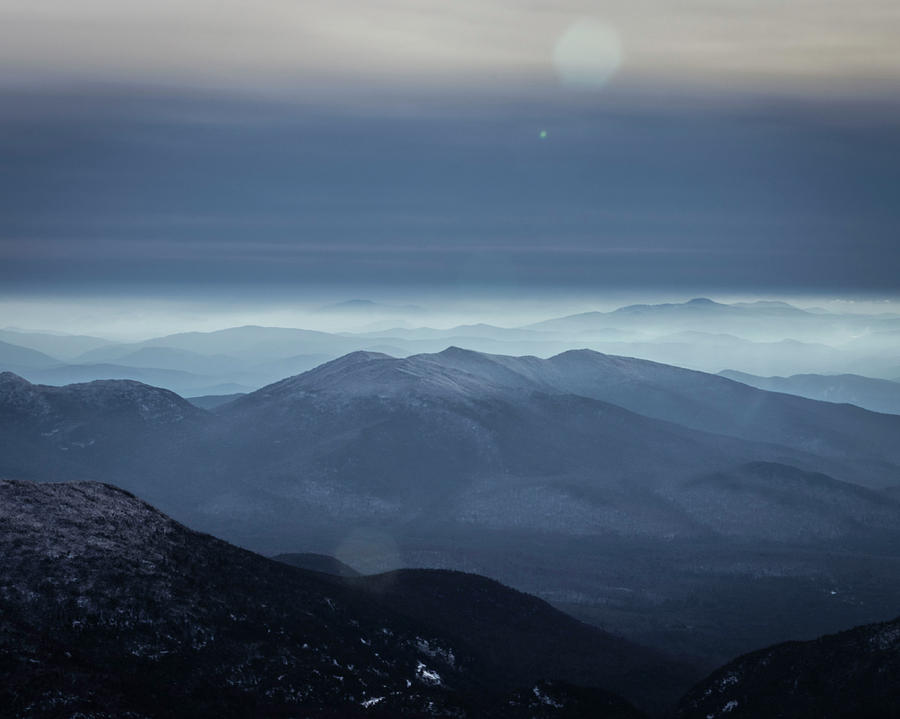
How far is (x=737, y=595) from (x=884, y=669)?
12029 centimetres

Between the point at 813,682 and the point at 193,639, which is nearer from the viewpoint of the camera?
the point at 193,639

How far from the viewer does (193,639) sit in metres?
77.1

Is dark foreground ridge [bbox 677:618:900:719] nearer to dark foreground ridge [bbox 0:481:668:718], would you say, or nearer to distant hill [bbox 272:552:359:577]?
dark foreground ridge [bbox 0:481:668:718]

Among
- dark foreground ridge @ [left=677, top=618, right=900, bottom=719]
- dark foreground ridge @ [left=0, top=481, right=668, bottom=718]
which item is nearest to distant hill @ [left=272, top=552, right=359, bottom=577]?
dark foreground ridge @ [left=0, top=481, right=668, bottom=718]

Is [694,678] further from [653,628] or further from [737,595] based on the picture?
[737,595]

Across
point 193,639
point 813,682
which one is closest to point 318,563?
point 193,639

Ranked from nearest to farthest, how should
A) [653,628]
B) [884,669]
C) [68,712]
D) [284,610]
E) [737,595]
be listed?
[68,712]
[884,669]
[284,610]
[653,628]
[737,595]

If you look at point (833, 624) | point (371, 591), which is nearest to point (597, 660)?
point (371, 591)

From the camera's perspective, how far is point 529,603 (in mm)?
128250

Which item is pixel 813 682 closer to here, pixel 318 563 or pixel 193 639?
pixel 193 639

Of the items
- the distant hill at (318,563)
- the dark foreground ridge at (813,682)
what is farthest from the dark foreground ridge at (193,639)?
the distant hill at (318,563)

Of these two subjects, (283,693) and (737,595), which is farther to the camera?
(737,595)

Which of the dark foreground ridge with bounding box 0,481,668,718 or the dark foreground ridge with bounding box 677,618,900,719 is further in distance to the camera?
the dark foreground ridge with bounding box 677,618,900,719

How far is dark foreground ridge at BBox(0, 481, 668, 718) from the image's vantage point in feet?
214
